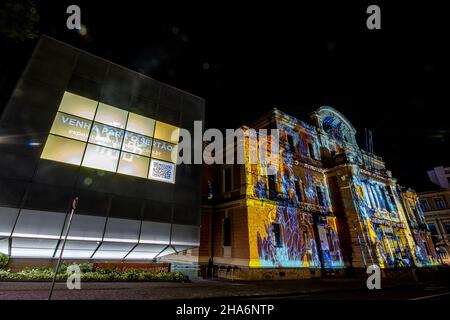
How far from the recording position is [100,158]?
41.2 feet

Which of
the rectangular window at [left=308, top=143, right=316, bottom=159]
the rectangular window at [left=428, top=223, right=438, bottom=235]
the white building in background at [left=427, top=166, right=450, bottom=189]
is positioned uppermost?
the white building in background at [left=427, top=166, right=450, bottom=189]

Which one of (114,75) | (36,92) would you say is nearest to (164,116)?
(114,75)

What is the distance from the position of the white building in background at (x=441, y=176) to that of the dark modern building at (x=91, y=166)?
2173 inches

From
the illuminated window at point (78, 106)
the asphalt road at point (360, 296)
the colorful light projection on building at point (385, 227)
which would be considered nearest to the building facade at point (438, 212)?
the colorful light projection on building at point (385, 227)

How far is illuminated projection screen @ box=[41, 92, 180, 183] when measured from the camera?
39.3ft

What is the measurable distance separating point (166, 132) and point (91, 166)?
5042mm

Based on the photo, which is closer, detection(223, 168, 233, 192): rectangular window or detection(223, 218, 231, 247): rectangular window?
detection(223, 218, 231, 247): rectangular window

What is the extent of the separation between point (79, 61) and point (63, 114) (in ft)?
12.6

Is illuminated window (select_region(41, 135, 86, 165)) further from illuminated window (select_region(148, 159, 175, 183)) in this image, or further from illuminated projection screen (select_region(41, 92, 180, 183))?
illuminated window (select_region(148, 159, 175, 183))

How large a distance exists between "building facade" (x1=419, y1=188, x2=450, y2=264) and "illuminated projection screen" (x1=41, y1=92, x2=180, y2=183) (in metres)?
48.7

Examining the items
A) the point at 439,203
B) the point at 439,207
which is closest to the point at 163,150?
the point at 439,207

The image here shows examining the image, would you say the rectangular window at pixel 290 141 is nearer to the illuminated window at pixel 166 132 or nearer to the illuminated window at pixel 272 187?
the illuminated window at pixel 272 187

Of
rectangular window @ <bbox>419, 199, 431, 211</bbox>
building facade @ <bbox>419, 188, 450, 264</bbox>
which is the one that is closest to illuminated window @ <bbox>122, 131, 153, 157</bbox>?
building facade @ <bbox>419, 188, 450, 264</bbox>

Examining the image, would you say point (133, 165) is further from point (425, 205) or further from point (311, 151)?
point (425, 205)
